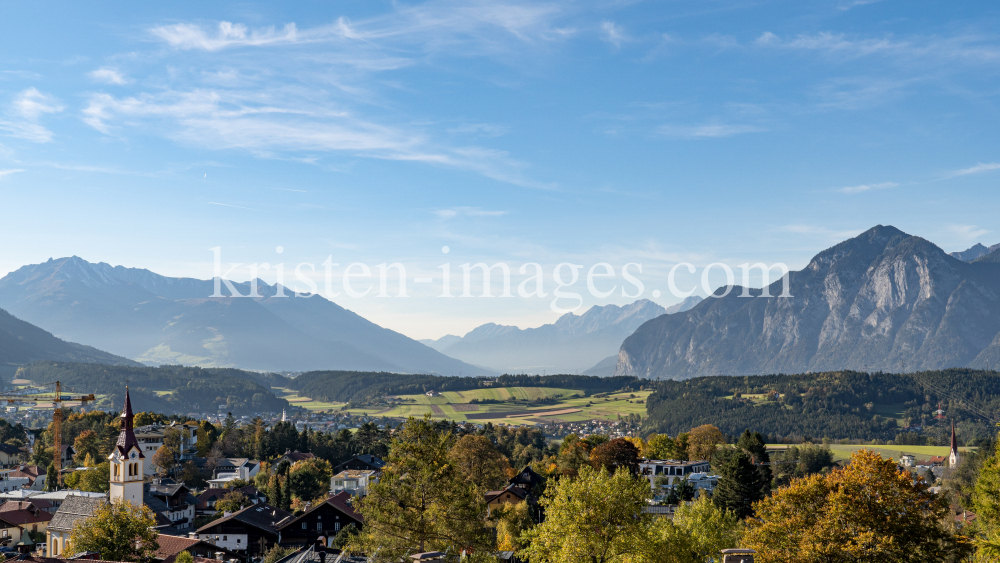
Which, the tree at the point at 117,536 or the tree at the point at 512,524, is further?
the tree at the point at 512,524

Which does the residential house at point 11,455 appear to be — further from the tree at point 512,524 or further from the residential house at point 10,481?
the tree at point 512,524

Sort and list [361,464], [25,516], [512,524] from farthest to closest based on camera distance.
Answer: [361,464]
[25,516]
[512,524]

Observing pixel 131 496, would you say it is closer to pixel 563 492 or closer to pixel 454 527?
pixel 454 527

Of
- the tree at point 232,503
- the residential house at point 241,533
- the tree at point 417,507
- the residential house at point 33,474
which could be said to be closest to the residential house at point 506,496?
the residential house at point 241,533

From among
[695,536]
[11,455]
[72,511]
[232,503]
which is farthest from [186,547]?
[11,455]

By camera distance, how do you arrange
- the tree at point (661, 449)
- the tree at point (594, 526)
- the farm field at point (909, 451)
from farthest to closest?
the farm field at point (909, 451)
the tree at point (661, 449)
the tree at point (594, 526)

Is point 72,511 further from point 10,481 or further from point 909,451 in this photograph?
point 909,451

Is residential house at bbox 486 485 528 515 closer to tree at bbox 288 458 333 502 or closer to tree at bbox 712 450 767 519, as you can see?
tree at bbox 712 450 767 519
